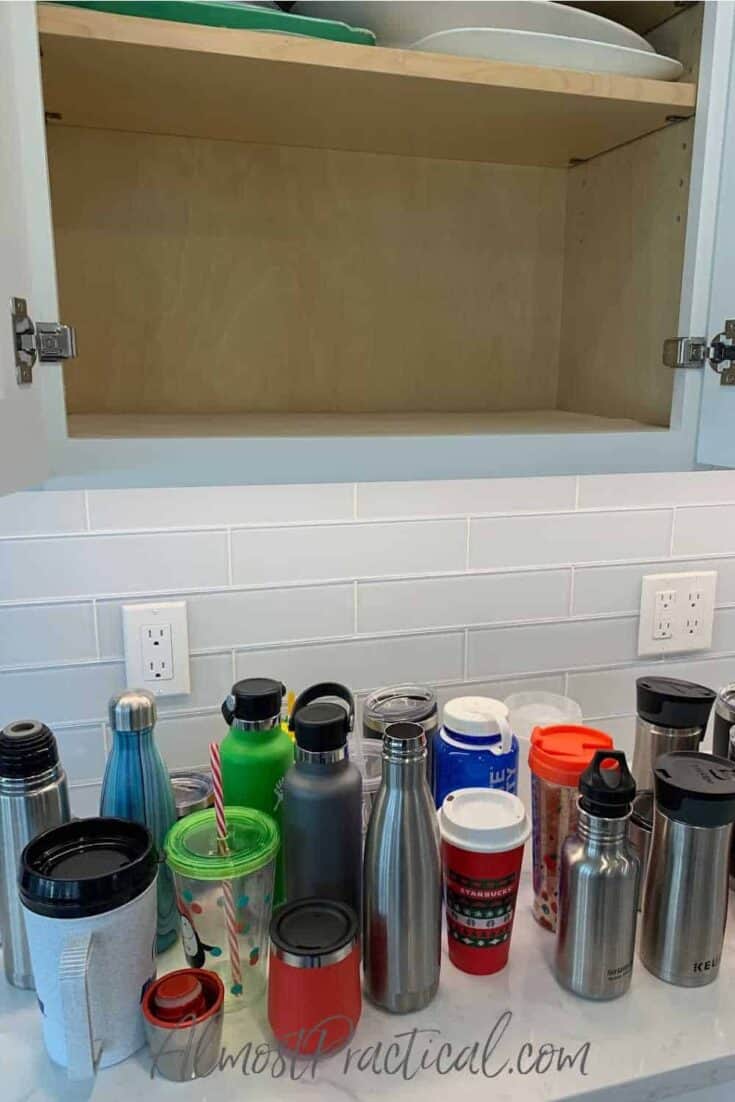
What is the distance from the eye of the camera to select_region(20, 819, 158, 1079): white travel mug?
661mm

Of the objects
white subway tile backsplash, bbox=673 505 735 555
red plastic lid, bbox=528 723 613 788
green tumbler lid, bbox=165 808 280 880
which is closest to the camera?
green tumbler lid, bbox=165 808 280 880

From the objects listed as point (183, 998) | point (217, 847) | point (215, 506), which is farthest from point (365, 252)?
point (183, 998)

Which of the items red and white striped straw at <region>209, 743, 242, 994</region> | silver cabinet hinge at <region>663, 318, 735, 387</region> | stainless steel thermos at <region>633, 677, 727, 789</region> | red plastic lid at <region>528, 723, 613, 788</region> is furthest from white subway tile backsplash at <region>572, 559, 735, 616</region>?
red and white striped straw at <region>209, 743, 242, 994</region>

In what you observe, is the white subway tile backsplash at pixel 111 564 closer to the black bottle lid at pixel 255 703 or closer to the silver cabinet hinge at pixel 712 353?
the black bottle lid at pixel 255 703

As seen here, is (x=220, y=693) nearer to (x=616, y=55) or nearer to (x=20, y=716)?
(x=20, y=716)

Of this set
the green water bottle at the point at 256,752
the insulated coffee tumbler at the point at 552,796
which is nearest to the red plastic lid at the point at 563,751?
the insulated coffee tumbler at the point at 552,796

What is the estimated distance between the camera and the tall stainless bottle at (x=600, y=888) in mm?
750

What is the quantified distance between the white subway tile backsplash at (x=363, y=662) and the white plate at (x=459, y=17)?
29.2 inches

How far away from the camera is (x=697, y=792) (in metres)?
0.76

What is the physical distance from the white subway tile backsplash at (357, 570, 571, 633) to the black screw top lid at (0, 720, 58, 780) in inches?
19.5

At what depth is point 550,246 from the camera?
3.61ft

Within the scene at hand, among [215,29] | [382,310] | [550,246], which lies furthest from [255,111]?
[550,246]

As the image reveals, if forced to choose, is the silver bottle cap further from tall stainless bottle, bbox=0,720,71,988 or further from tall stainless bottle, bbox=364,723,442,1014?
tall stainless bottle, bbox=364,723,442,1014

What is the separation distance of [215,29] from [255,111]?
0.18 metres
